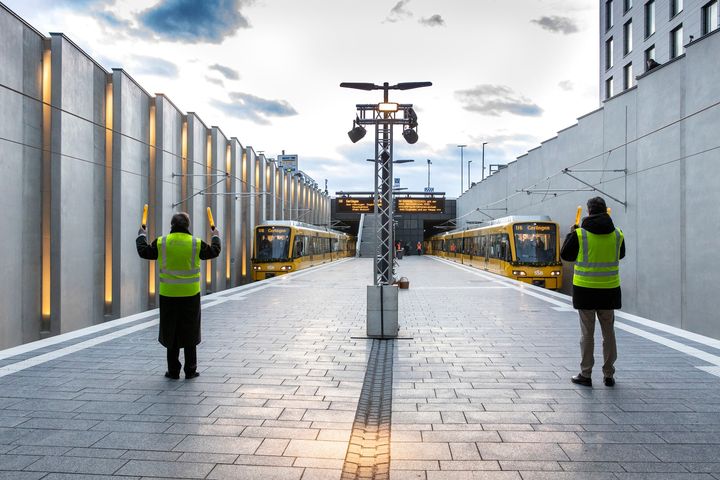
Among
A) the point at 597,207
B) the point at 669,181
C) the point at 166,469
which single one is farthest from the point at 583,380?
the point at 669,181

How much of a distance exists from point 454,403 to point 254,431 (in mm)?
1818

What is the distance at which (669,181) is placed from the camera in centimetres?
1777

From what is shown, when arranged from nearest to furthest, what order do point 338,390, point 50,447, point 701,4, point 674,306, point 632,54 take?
point 50,447 → point 338,390 → point 674,306 → point 701,4 → point 632,54

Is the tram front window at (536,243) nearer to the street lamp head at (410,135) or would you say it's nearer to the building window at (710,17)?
the building window at (710,17)

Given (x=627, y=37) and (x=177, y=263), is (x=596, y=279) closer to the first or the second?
(x=177, y=263)

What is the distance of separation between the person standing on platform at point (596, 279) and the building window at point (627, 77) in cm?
3425

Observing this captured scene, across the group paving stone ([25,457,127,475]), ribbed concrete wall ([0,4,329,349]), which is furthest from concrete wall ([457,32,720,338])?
ribbed concrete wall ([0,4,329,349])

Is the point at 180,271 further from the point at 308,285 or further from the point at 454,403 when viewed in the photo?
the point at 308,285

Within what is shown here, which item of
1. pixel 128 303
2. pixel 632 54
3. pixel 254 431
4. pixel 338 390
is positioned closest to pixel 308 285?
pixel 128 303

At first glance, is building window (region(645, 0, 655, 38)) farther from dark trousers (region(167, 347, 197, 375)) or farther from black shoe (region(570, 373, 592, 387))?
dark trousers (region(167, 347, 197, 375))

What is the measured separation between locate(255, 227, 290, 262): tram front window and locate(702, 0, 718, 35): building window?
22742 mm

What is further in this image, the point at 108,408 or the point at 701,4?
the point at 701,4

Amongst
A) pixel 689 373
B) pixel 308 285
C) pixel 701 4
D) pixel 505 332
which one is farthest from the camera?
pixel 701 4

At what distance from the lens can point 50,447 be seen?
3725 mm
